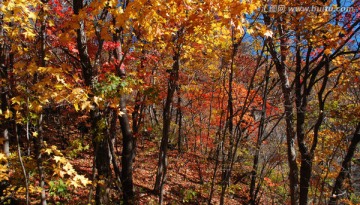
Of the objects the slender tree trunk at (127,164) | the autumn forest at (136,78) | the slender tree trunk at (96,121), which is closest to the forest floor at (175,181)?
the autumn forest at (136,78)

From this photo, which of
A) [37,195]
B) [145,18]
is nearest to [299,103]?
[145,18]

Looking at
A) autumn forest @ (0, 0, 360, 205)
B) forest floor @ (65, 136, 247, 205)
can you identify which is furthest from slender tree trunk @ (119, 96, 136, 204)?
forest floor @ (65, 136, 247, 205)

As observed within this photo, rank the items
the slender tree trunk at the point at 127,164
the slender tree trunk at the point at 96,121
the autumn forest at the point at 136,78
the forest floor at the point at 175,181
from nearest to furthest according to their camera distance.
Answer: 1. the autumn forest at the point at 136,78
2. the slender tree trunk at the point at 96,121
3. the slender tree trunk at the point at 127,164
4. the forest floor at the point at 175,181

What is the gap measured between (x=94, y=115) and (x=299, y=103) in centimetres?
536

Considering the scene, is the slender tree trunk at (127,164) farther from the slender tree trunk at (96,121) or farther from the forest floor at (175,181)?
the slender tree trunk at (96,121)

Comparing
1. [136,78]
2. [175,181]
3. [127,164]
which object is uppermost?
[136,78]

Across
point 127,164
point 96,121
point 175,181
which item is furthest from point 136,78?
point 175,181

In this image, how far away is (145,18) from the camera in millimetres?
3561

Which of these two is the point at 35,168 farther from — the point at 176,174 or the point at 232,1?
the point at 176,174

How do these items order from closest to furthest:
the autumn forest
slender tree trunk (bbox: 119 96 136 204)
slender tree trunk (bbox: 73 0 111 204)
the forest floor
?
1. the autumn forest
2. slender tree trunk (bbox: 73 0 111 204)
3. slender tree trunk (bbox: 119 96 136 204)
4. the forest floor

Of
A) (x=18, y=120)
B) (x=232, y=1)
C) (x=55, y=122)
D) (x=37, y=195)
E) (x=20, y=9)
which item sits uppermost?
(x=232, y=1)

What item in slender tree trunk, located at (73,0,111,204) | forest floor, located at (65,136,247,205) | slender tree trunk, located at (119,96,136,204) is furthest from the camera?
forest floor, located at (65,136,247,205)

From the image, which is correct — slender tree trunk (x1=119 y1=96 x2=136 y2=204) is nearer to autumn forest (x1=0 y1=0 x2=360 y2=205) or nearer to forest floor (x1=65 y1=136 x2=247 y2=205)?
autumn forest (x1=0 y1=0 x2=360 y2=205)

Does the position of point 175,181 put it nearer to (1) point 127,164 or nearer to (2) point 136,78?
(1) point 127,164
